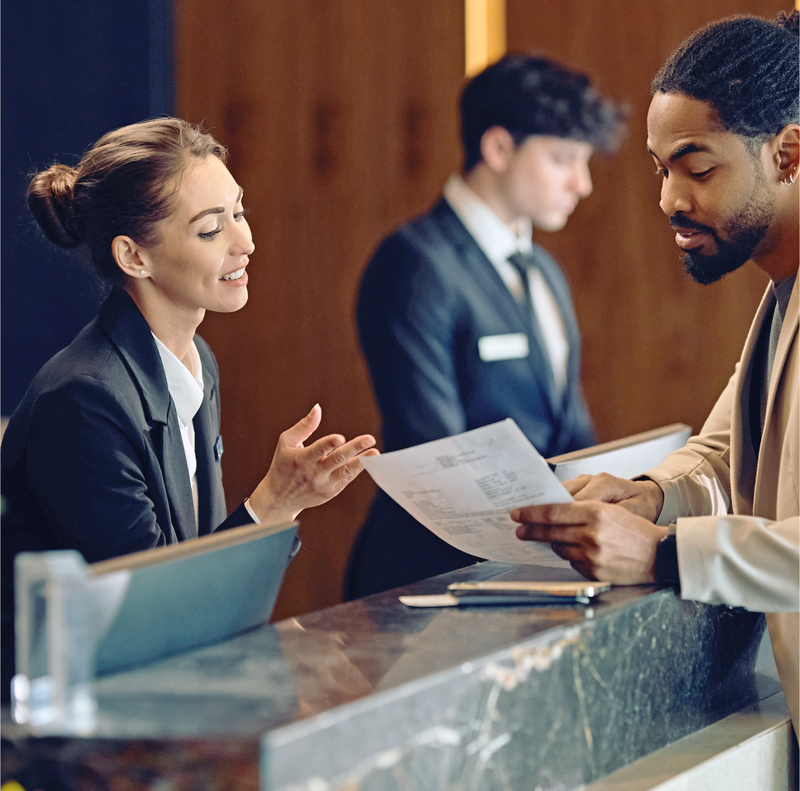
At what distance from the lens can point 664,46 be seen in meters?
3.41

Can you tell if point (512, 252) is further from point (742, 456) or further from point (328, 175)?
point (742, 456)

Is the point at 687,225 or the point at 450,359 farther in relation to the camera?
the point at 450,359

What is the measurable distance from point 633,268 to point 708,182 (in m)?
2.32

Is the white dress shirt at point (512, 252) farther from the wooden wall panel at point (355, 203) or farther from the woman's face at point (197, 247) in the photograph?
the woman's face at point (197, 247)

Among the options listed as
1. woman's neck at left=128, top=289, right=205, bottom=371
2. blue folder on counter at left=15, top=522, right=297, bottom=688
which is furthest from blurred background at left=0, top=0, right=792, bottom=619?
blue folder on counter at left=15, top=522, right=297, bottom=688

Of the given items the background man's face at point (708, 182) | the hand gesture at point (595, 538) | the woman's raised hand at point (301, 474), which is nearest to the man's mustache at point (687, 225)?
the background man's face at point (708, 182)

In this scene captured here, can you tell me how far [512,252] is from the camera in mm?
3424

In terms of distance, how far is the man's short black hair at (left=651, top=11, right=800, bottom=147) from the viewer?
126 centimetres

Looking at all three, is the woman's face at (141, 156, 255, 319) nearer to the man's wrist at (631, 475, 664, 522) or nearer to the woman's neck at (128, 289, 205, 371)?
the woman's neck at (128, 289, 205, 371)

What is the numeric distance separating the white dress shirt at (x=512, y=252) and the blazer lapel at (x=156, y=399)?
1.89 metres

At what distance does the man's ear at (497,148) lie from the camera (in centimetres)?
336

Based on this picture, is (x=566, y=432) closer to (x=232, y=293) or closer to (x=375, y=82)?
(x=375, y=82)

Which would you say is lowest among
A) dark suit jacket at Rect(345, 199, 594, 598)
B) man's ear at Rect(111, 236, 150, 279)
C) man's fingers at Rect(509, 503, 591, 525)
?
dark suit jacket at Rect(345, 199, 594, 598)

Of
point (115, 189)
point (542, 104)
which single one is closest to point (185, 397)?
point (115, 189)
